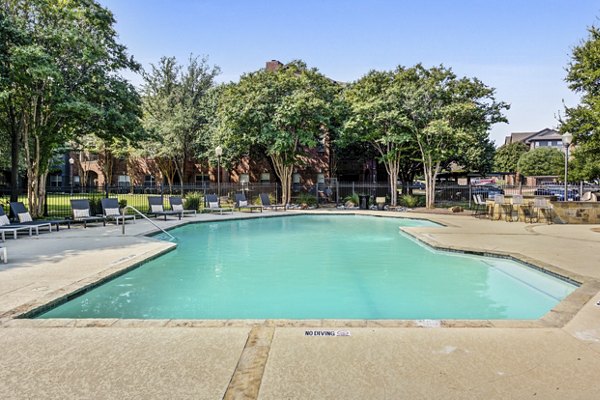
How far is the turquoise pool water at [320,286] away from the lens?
553 cm

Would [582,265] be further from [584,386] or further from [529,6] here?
[529,6]

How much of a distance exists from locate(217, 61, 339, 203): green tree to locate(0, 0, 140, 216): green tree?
7.76 meters

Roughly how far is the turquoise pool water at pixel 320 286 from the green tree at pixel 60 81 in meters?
7.35

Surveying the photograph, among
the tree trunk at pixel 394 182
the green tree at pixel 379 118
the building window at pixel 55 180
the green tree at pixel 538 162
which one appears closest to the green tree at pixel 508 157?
the green tree at pixel 538 162

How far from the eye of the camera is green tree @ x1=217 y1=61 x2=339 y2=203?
2297 cm

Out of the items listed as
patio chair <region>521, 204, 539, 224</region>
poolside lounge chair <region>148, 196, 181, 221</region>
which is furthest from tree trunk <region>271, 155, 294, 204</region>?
patio chair <region>521, 204, 539, 224</region>

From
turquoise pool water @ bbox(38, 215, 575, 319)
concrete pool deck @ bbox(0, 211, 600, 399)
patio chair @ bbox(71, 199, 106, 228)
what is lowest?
turquoise pool water @ bbox(38, 215, 575, 319)

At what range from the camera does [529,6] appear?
12695 millimetres

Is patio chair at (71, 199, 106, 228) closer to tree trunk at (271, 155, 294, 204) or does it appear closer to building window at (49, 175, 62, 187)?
tree trunk at (271, 155, 294, 204)

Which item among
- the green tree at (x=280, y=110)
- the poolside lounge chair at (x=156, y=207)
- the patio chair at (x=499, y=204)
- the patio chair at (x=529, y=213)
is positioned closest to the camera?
the patio chair at (x=529, y=213)

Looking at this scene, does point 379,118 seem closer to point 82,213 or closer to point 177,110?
point 82,213

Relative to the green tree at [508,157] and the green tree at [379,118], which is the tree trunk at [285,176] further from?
the green tree at [508,157]

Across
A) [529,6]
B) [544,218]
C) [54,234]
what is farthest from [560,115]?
[54,234]

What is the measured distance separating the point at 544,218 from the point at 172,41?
17785 millimetres
